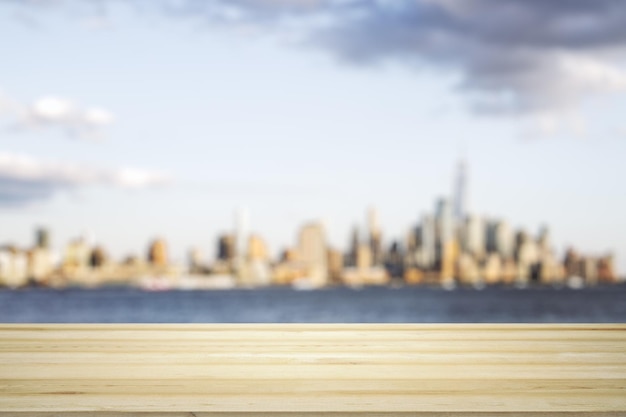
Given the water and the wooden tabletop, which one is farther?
the water

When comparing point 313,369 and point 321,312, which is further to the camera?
point 321,312

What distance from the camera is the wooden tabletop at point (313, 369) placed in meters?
6.17

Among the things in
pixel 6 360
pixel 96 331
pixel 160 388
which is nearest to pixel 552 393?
pixel 160 388

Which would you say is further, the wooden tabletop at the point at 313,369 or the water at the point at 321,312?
the water at the point at 321,312

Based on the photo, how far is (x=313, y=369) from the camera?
7676mm

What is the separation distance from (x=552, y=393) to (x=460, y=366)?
53.8 inches

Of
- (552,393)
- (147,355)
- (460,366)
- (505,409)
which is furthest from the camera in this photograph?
(147,355)

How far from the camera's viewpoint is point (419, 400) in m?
6.29

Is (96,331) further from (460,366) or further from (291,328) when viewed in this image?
(460,366)

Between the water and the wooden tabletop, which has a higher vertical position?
the wooden tabletop

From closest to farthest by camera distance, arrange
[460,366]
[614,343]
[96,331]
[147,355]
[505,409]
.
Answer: [505,409] → [460,366] → [147,355] → [614,343] → [96,331]

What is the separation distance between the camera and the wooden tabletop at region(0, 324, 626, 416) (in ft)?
20.2

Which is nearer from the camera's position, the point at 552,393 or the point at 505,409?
the point at 505,409

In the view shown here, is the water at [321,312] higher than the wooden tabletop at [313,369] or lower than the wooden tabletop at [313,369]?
lower
